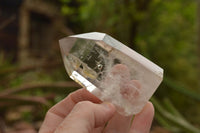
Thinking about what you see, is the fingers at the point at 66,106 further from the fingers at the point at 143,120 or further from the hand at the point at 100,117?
the fingers at the point at 143,120

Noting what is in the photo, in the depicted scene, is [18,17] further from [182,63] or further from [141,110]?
[141,110]

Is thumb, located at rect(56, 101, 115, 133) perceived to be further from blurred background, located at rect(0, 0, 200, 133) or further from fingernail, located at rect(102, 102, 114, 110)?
blurred background, located at rect(0, 0, 200, 133)

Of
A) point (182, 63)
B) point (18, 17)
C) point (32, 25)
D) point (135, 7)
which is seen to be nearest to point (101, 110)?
point (135, 7)

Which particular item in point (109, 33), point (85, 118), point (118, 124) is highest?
point (85, 118)

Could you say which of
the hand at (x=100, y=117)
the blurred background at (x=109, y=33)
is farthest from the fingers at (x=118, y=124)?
the blurred background at (x=109, y=33)

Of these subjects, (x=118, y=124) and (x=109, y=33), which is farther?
(x=109, y=33)

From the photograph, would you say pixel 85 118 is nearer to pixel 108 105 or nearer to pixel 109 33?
pixel 108 105

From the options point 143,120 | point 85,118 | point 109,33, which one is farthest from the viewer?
point 109,33

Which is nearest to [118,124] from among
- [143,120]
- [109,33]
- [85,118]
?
[143,120]
